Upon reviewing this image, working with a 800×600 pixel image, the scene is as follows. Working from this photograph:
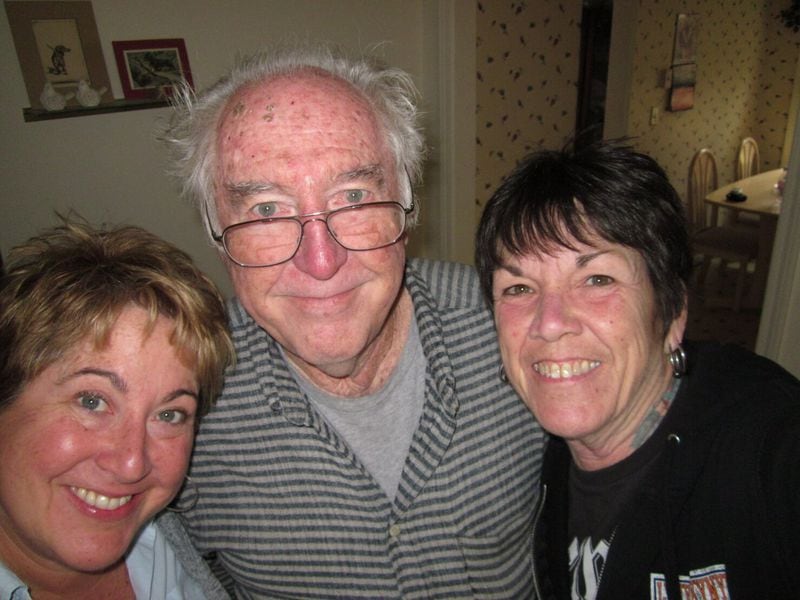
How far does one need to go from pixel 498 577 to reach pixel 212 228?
104cm

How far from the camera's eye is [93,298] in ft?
3.01

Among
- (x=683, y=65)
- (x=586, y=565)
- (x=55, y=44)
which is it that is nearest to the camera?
(x=586, y=565)

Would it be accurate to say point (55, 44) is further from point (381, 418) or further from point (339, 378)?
point (381, 418)

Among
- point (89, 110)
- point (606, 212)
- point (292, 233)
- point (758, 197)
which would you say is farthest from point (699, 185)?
point (292, 233)

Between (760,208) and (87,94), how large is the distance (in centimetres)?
485

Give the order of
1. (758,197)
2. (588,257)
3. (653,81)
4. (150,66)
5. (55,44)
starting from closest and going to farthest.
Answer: (588,257)
(55,44)
(150,66)
(758,197)
(653,81)

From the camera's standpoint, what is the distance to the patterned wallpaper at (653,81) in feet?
12.2

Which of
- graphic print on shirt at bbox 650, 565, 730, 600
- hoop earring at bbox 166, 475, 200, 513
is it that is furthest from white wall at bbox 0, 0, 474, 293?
graphic print on shirt at bbox 650, 565, 730, 600

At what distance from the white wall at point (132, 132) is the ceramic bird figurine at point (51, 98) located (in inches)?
2.7

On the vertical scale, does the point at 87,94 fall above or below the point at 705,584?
above

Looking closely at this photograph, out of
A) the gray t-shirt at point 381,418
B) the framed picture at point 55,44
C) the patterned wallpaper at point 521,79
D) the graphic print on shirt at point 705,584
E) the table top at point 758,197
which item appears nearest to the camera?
the graphic print on shirt at point 705,584

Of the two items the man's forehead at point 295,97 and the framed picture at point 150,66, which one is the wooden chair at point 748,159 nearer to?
the framed picture at point 150,66

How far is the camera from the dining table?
4.13m

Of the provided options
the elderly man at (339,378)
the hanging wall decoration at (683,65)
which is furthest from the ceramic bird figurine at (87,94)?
the hanging wall decoration at (683,65)
